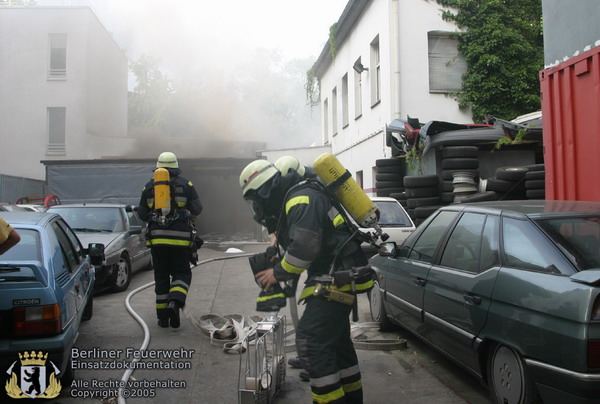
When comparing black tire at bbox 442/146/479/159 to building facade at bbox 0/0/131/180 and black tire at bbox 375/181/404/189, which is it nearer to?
black tire at bbox 375/181/404/189

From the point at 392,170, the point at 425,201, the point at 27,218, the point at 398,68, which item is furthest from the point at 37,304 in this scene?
the point at 398,68

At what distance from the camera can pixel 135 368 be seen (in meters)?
4.02

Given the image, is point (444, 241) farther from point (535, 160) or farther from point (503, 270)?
point (535, 160)

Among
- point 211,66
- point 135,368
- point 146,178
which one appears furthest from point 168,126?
point 135,368

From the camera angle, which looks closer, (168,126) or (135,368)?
(135,368)

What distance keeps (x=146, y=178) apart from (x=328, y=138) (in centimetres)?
918

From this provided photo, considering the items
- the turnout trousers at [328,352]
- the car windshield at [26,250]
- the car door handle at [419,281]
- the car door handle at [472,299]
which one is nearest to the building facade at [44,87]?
the car windshield at [26,250]

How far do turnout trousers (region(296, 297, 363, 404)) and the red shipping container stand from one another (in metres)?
3.99

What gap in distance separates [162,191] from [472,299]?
3535 mm

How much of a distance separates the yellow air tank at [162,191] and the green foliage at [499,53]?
8.90 m

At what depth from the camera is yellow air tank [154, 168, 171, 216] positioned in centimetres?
533

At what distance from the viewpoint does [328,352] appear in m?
2.88

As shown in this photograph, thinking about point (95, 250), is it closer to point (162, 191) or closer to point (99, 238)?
point (162, 191)

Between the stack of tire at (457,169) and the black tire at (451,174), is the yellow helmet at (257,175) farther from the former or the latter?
the black tire at (451,174)
